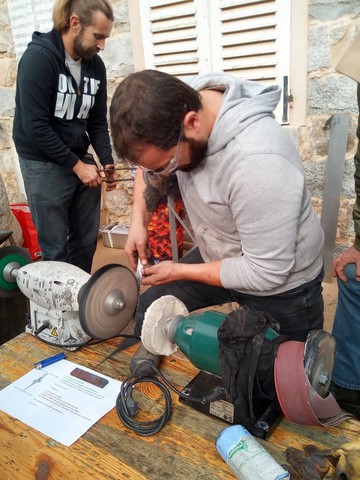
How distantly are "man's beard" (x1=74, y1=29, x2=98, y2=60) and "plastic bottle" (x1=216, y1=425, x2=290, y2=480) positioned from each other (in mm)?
2109

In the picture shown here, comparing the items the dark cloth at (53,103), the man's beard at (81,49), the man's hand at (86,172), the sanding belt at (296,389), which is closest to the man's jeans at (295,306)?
the sanding belt at (296,389)

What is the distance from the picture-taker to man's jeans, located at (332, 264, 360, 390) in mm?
1472

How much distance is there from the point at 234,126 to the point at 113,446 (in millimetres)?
939

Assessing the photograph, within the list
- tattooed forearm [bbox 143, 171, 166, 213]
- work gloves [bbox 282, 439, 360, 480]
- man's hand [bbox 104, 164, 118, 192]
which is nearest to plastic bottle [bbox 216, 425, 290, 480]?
work gloves [bbox 282, 439, 360, 480]

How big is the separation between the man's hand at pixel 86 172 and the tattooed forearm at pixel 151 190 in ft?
2.87

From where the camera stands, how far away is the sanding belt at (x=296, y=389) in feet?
2.75

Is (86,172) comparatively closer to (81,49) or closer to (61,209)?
(61,209)

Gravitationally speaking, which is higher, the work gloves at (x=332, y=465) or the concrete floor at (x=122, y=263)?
the work gloves at (x=332, y=465)

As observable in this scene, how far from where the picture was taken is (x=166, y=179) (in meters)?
1.56

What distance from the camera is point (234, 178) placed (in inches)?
45.0

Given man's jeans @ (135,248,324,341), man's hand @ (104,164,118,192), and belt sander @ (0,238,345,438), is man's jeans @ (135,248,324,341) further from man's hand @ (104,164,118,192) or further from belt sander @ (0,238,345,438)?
man's hand @ (104,164,118,192)

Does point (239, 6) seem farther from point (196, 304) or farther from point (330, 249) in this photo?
point (196, 304)

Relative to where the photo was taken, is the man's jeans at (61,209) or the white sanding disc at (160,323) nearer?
the white sanding disc at (160,323)

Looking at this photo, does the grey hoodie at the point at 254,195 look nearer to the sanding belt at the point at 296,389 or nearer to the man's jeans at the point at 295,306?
the man's jeans at the point at 295,306
